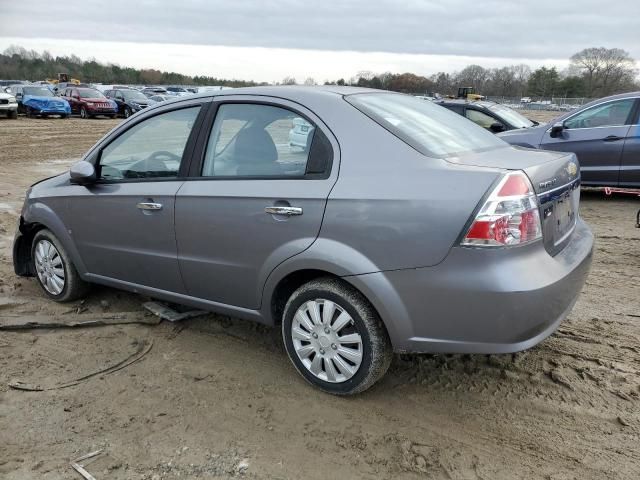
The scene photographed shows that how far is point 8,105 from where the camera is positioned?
990 inches

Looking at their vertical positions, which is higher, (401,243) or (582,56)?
(582,56)

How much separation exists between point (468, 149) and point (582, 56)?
100m

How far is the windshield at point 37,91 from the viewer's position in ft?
90.5

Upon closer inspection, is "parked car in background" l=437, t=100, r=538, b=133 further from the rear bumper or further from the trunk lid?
the rear bumper

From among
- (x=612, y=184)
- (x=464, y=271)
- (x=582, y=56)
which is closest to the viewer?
(x=464, y=271)

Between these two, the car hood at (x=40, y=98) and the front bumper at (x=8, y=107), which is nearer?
the front bumper at (x=8, y=107)

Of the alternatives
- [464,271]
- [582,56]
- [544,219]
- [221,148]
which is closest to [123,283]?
[221,148]

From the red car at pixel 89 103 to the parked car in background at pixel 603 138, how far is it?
25.0 m

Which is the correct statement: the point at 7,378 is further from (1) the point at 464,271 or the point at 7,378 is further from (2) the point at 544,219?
(2) the point at 544,219

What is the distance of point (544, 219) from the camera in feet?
9.16

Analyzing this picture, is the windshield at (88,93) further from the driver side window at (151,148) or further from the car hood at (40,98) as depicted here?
the driver side window at (151,148)

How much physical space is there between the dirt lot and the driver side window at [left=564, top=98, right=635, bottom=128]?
523 centimetres

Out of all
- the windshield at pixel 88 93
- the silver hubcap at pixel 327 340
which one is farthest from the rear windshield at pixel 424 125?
the windshield at pixel 88 93

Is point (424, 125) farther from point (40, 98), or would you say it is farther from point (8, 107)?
point (40, 98)
